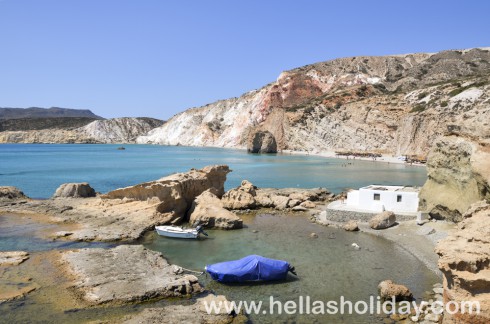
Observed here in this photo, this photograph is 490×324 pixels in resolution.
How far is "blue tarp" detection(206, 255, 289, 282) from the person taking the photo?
57.3 feet

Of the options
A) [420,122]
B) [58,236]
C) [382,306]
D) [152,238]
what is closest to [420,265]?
[382,306]

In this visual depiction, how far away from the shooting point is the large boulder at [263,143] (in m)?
Result: 124

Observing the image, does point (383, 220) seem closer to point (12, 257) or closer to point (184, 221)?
point (184, 221)

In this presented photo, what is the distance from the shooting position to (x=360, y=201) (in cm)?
3027

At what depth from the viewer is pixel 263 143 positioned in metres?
124

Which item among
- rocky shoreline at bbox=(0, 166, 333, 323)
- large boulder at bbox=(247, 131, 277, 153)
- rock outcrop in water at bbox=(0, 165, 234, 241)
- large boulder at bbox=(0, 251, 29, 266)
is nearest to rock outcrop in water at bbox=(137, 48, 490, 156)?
large boulder at bbox=(247, 131, 277, 153)

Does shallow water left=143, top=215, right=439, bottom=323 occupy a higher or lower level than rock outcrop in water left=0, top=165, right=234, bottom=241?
lower

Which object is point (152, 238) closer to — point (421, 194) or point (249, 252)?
point (249, 252)

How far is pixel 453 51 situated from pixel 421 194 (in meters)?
143

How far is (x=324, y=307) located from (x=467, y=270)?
610 cm

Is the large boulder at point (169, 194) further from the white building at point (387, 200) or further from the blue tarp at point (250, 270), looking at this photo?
the white building at point (387, 200)

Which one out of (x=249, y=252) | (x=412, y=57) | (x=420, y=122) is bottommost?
(x=249, y=252)

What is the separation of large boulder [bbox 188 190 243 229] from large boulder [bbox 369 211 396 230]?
9251 millimetres

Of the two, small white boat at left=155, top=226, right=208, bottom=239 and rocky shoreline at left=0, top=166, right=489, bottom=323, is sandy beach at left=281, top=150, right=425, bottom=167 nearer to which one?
rocky shoreline at left=0, top=166, right=489, bottom=323
